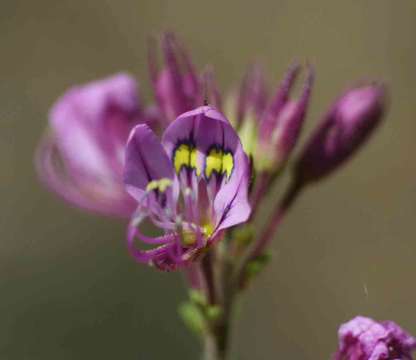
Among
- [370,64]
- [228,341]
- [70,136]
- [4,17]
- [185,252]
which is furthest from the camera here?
[4,17]

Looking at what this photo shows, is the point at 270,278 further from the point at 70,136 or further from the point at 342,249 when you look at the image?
the point at 70,136

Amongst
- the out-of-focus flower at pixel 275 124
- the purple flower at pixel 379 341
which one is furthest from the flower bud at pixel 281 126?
the purple flower at pixel 379 341

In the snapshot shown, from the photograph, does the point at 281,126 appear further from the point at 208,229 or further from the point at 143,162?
the point at 143,162

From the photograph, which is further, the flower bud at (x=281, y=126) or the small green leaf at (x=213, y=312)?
the small green leaf at (x=213, y=312)

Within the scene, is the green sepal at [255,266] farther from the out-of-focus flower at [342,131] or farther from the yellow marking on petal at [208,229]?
the yellow marking on petal at [208,229]

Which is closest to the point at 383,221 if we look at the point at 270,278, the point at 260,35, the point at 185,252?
the point at 270,278

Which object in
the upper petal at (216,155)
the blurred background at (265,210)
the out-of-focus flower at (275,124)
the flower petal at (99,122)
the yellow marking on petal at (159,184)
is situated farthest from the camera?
the blurred background at (265,210)
